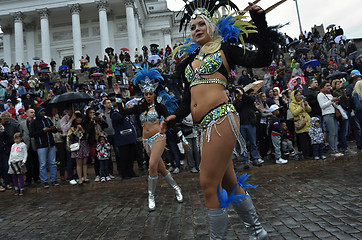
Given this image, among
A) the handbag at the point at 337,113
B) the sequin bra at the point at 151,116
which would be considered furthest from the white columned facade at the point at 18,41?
the handbag at the point at 337,113

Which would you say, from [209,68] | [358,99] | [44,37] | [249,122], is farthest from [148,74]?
[44,37]

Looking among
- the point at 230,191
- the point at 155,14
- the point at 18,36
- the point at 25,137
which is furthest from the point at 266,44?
the point at 155,14

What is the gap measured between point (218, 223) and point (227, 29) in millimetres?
1881

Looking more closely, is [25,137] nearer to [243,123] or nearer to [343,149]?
[243,123]

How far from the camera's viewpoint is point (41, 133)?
817cm

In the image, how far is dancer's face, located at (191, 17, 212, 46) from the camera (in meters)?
2.88

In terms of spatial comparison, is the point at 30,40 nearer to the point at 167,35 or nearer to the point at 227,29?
the point at 167,35

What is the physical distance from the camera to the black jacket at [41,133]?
8.16 m

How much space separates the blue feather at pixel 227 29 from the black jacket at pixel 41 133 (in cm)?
692

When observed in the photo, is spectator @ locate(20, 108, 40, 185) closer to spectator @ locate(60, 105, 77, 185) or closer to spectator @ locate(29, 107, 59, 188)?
spectator @ locate(29, 107, 59, 188)

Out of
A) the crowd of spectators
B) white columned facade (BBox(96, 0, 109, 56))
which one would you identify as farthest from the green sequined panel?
white columned facade (BBox(96, 0, 109, 56))

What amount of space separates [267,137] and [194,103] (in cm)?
688

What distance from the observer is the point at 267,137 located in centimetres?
912

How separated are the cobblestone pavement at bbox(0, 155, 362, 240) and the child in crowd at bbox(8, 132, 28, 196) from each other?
37 cm
